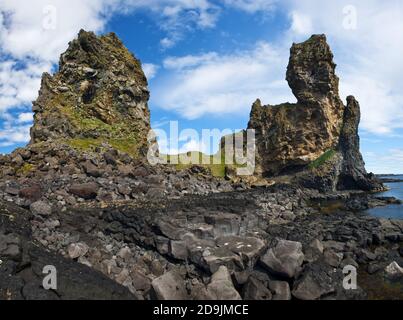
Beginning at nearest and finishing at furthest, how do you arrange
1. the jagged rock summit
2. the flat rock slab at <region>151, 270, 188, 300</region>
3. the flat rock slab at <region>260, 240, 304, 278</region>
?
the flat rock slab at <region>151, 270, 188, 300</region> < the flat rock slab at <region>260, 240, 304, 278</region> < the jagged rock summit

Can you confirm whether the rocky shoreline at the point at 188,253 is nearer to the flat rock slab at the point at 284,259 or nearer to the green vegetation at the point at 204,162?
the flat rock slab at the point at 284,259

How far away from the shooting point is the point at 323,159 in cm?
10506

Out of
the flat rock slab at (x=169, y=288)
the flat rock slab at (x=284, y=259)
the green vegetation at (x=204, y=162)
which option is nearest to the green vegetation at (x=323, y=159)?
the green vegetation at (x=204, y=162)

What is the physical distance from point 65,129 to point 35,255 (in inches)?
2123

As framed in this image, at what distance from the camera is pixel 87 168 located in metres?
50.0

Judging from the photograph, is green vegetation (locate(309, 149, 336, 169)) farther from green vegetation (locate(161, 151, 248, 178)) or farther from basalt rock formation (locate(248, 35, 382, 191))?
green vegetation (locate(161, 151, 248, 178))

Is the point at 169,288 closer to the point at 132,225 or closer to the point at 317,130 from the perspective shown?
the point at 132,225

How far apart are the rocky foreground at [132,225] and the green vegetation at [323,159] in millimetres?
17977

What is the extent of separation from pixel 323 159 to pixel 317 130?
11.4m

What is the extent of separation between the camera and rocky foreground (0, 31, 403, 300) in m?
20.6

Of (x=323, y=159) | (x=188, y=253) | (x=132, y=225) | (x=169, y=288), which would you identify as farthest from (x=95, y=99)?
(x=323, y=159)

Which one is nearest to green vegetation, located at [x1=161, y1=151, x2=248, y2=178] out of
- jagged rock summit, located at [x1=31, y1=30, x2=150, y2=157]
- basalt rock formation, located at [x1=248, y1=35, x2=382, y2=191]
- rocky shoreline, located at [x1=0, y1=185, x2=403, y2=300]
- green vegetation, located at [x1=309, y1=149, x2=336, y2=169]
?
basalt rock formation, located at [x1=248, y1=35, x2=382, y2=191]

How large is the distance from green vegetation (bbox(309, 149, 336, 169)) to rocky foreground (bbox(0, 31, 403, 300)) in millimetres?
17977
